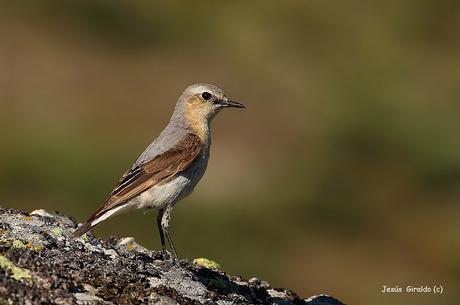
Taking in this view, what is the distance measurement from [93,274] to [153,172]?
319cm

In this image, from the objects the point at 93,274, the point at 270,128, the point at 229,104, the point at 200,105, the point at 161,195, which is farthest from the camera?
the point at 270,128

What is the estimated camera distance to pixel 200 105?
44.7 ft

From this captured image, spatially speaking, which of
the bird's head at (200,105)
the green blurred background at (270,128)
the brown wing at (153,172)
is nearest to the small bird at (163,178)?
the brown wing at (153,172)

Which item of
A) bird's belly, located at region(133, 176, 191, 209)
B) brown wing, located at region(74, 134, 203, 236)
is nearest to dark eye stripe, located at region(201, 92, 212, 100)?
brown wing, located at region(74, 134, 203, 236)

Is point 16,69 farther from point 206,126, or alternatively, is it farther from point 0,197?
point 206,126

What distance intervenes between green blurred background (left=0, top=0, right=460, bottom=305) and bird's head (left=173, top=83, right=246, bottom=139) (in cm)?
755

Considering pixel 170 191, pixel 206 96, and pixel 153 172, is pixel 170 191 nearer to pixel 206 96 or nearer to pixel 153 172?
pixel 153 172

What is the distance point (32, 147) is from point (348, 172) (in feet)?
30.3

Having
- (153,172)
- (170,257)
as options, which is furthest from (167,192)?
(170,257)

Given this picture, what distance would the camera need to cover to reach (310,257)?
2364cm

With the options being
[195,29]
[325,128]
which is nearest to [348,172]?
[325,128]

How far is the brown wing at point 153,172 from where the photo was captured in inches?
451

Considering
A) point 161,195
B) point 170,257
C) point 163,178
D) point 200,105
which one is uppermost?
point 200,105

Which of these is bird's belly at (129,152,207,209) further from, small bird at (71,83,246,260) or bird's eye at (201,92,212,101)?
bird's eye at (201,92,212,101)
